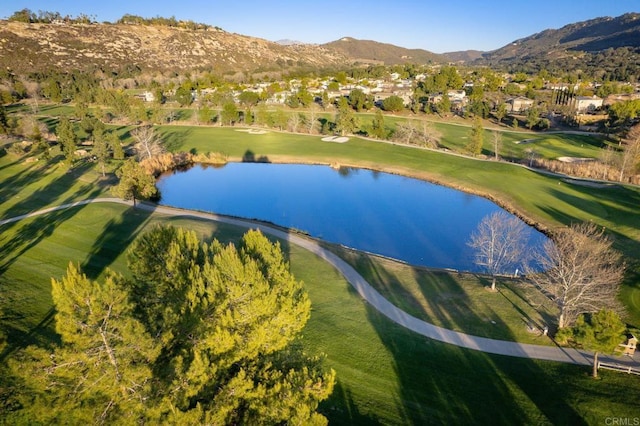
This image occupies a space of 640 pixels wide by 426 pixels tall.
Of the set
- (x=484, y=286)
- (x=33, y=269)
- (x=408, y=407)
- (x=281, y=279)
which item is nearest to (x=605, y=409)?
(x=408, y=407)

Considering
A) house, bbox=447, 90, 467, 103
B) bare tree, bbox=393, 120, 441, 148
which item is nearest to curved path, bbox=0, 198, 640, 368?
bare tree, bbox=393, 120, 441, 148

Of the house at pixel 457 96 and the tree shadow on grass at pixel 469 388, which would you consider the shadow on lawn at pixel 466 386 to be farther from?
the house at pixel 457 96

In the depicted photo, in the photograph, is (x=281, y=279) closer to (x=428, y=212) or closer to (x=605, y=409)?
(x=605, y=409)

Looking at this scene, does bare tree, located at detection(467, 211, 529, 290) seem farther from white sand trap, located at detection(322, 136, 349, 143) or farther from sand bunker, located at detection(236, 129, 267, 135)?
sand bunker, located at detection(236, 129, 267, 135)

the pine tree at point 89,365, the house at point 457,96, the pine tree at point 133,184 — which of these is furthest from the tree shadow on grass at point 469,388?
the house at point 457,96

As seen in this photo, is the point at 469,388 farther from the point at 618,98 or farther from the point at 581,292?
the point at 618,98
